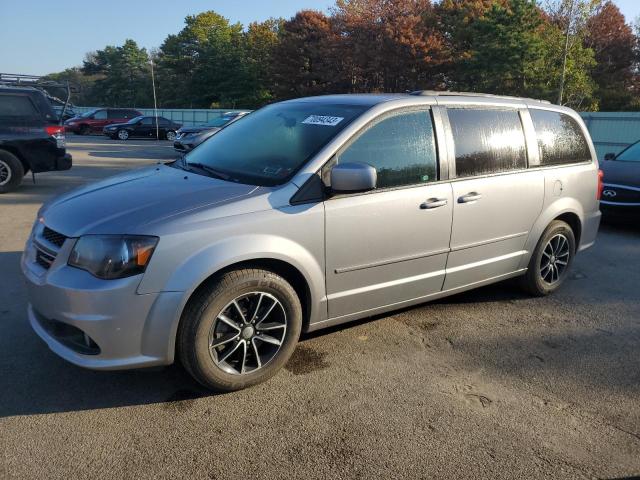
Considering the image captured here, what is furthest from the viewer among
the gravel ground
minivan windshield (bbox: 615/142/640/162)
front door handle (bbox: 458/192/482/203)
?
minivan windshield (bbox: 615/142/640/162)

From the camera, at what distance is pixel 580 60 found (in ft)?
123

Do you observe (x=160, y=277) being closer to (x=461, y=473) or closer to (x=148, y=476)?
(x=148, y=476)

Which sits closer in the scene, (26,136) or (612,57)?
(26,136)

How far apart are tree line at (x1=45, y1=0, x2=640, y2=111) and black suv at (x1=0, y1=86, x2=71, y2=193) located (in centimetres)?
2830

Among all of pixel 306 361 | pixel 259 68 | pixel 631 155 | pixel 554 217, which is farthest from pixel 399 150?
pixel 259 68

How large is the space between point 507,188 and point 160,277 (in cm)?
283

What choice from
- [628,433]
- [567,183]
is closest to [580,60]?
[567,183]

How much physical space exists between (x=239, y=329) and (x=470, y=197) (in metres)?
2.01

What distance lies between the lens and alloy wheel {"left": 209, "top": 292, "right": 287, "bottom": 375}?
314cm

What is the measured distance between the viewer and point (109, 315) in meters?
2.81

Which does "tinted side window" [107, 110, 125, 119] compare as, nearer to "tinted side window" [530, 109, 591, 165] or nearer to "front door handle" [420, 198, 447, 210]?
"tinted side window" [530, 109, 591, 165]

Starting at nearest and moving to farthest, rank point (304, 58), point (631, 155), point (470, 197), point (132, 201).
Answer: point (132, 201)
point (470, 197)
point (631, 155)
point (304, 58)

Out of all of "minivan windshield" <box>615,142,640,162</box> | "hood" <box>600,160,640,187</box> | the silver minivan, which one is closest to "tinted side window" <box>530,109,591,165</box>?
the silver minivan

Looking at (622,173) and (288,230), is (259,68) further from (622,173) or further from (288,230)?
(288,230)
